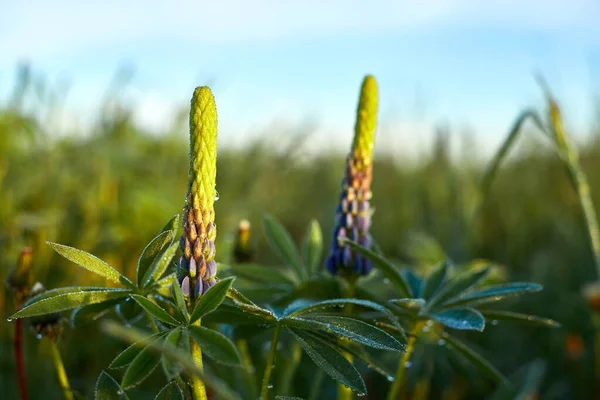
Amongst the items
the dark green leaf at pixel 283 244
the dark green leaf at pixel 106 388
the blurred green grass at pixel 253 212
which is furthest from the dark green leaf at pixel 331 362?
the blurred green grass at pixel 253 212

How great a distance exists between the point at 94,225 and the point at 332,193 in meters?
2.47

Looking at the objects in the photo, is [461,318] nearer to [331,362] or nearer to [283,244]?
[331,362]

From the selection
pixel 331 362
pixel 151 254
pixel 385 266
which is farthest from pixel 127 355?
pixel 385 266

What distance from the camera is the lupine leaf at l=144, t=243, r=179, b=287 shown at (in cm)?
93

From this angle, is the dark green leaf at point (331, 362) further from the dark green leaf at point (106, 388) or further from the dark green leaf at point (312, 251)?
the dark green leaf at point (312, 251)

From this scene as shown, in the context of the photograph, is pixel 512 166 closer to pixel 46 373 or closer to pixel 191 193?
pixel 46 373

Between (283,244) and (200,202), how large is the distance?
1.94ft

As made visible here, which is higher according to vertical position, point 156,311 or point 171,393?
point 156,311

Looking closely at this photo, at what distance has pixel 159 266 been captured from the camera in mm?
975

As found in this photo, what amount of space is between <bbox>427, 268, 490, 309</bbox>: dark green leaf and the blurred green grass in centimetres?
55

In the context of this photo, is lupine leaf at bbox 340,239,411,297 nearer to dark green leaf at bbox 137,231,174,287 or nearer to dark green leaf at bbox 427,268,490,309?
dark green leaf at bbox 427,268,490,309

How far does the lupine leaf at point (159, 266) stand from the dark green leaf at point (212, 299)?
114 mm

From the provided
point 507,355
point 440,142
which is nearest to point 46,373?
point 507,355

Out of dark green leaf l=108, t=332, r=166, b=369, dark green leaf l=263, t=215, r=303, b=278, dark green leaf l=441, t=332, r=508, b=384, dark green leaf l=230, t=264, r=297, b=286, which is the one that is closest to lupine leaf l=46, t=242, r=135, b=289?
dark green leaf l=108, t=332, r=166, b=369
